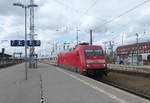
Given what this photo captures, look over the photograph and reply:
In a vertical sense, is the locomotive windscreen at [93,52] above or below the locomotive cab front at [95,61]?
above

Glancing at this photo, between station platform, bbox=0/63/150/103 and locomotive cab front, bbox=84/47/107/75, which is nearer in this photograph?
station platform, bbox=0/63/150/103

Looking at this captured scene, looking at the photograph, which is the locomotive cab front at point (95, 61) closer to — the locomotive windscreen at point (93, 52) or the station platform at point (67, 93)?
the locomotive windscreen at point (93, 52)

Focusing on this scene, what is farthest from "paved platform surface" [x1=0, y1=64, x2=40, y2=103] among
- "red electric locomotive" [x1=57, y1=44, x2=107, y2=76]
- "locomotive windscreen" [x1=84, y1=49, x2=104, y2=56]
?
"locomotive windscreen" [x1=84, y1=49, x2=104, y2=56]

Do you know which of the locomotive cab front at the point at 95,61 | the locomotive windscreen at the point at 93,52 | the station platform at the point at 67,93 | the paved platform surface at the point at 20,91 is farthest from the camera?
the locomotive windscreen at the point at 93,52

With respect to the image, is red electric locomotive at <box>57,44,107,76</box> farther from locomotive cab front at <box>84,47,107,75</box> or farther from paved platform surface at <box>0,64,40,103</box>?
paved platform surface at <box>0,64,40,103</box>

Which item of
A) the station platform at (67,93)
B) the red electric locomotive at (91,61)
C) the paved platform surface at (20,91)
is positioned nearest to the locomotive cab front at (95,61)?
the red electric locomotive at (91,61)

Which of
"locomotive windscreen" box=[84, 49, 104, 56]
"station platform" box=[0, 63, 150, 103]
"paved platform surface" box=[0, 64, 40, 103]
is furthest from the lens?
"locomotive windscreen" box=[84, 49, 104, 56]

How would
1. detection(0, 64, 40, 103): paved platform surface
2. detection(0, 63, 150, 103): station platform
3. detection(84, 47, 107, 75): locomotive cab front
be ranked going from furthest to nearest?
detection(84, 47, 107, 75): locomotive cab front → detection(0, 64, 40, 103): paved platform surface → detection(0, 63, 150, 103): station platform

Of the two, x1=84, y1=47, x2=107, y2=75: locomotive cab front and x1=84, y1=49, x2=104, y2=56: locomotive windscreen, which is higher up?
A: x1=84, y1=49, x2=104, y2=56: locomotive windscreen

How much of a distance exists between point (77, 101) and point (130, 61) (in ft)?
151

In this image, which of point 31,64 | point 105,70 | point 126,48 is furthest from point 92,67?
point 126,48

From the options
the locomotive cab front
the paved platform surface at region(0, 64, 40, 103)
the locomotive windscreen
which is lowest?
the paved platform surface at region(0, 64, 40, 103)

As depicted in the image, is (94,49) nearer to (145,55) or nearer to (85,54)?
(85,54)

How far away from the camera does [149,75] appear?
87.2ft
